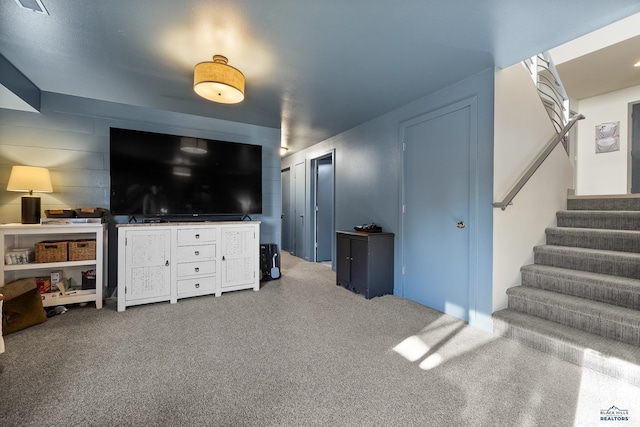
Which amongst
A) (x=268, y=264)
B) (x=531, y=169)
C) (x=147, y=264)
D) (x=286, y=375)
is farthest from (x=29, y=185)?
(x=531, y=169)

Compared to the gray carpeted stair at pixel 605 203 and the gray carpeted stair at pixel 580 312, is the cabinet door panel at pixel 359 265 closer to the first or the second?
the gray carpeted stair at pixel 580 312

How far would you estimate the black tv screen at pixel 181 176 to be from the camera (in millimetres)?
3023

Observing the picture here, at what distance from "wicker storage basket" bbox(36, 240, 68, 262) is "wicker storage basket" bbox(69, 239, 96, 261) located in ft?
0.17

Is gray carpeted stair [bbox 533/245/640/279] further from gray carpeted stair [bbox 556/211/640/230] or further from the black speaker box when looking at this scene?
the black speaker box

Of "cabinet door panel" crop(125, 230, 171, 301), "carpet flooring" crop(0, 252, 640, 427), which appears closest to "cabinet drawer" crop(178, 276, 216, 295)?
"cabinet door panel" crop(125, 230, 171, 301)

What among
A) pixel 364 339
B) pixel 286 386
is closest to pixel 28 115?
pixel 286 386

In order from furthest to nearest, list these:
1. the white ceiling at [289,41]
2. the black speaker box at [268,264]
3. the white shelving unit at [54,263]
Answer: the black speaker box at [268,264], the white shelving unit at [54,263], the white ceiling at [289,41]

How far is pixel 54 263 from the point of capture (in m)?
2.67

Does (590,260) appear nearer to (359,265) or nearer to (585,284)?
(585,284)

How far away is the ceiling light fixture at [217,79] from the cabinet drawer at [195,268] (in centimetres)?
185

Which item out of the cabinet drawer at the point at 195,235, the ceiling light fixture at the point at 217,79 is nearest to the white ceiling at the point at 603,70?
the ceiling light fixture at the point at 217,79

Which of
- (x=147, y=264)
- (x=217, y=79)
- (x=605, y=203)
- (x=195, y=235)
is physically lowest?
(x=147, y=264)

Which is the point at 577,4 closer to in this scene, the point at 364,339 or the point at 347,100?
the point at 347,100

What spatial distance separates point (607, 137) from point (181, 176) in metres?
6.54
